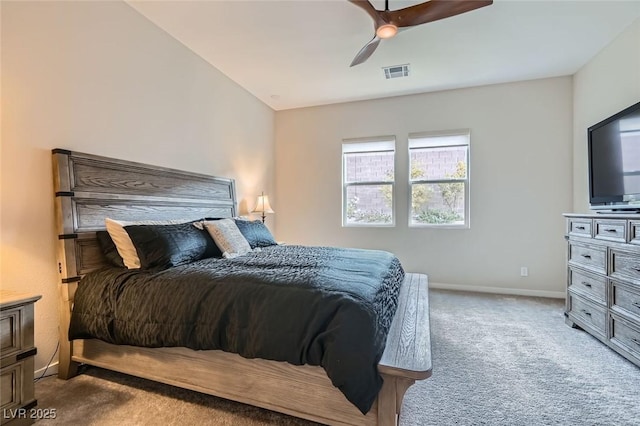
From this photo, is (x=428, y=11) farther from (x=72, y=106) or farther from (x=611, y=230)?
(x=72, y=106)

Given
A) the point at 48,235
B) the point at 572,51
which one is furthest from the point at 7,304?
the point at 572,51

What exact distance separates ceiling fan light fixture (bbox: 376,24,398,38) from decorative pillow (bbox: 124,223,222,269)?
6.84 ft

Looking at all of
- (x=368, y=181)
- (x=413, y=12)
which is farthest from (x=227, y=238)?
(x=368, y=181)

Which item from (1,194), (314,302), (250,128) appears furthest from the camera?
(250,128)

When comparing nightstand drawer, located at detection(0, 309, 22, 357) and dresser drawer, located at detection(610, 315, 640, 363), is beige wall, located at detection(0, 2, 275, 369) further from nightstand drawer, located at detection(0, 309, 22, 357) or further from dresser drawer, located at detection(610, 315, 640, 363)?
dresser drawer, located at detection(610, 315, 640, 363)

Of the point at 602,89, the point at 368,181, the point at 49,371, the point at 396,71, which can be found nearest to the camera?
the point at 49,371

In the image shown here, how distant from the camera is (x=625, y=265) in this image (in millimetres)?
2162

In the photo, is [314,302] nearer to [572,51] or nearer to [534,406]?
[534,406]

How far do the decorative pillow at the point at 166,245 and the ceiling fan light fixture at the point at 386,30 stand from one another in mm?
2084

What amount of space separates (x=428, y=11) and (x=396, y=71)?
5.00 ft

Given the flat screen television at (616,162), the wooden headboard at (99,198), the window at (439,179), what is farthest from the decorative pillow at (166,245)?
the flat screen television at (616,162)

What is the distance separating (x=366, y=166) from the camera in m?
4.55

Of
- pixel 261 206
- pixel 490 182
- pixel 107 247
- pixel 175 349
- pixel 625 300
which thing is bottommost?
pixel 175 349

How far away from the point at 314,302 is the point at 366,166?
3412mm
